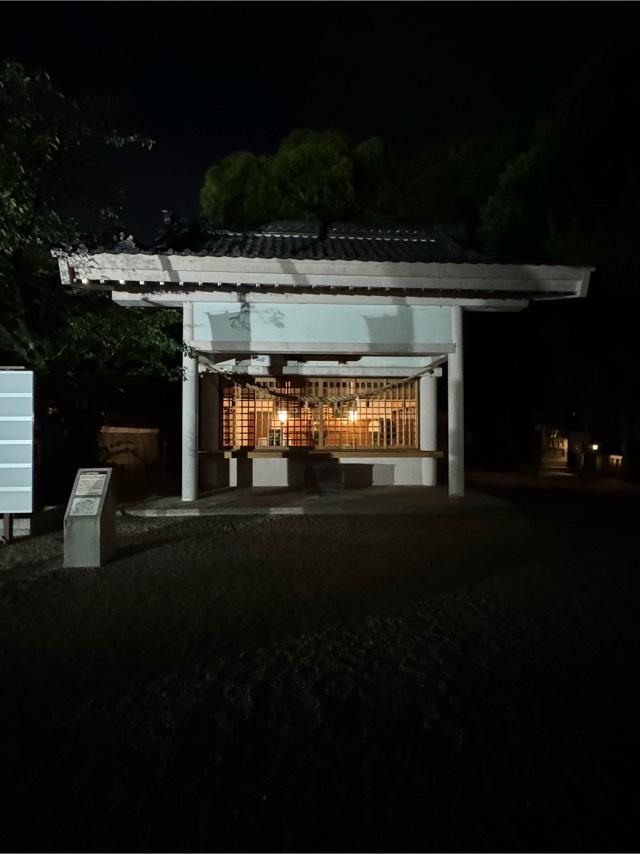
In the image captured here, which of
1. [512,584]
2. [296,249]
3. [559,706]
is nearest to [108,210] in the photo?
[296,249]

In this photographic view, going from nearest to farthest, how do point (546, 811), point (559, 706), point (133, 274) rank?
1. point (546, 811)
2. point (559, 706)
3. point (133, 274)

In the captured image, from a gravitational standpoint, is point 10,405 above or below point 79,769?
above

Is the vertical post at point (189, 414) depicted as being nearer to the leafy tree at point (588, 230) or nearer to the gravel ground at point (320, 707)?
the gravel ground at point (320, 707)

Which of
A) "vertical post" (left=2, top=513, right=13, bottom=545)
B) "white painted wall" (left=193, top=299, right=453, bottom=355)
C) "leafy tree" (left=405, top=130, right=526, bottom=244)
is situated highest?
"leafy tree" (left=405, top=130, right=526, bottom=244)

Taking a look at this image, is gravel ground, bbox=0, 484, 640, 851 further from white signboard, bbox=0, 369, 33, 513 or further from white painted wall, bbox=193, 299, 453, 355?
white painted wall, bbox=193, 299, 453, 355

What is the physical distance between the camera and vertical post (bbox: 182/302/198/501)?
9906 millimetres

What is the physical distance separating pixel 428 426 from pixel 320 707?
1104 centimetres

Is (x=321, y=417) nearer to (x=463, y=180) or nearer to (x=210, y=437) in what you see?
(x=210, y=437)

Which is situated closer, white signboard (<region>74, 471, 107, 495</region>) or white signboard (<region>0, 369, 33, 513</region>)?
white signboard (<region>74, 471, 107, 495</region>)

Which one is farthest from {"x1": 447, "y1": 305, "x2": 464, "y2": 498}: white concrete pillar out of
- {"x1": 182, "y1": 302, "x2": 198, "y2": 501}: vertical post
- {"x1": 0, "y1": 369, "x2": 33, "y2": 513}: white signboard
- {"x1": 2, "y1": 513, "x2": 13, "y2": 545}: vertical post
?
{"x1": 2, "y1": 513, "x2": 13, "y2": 545}: vertical post

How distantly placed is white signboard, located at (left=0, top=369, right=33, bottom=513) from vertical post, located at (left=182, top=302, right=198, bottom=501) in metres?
2.93

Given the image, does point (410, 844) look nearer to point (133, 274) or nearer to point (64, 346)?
point (64, 346)

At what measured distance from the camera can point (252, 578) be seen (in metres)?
5.66

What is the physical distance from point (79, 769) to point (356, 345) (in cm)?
869
